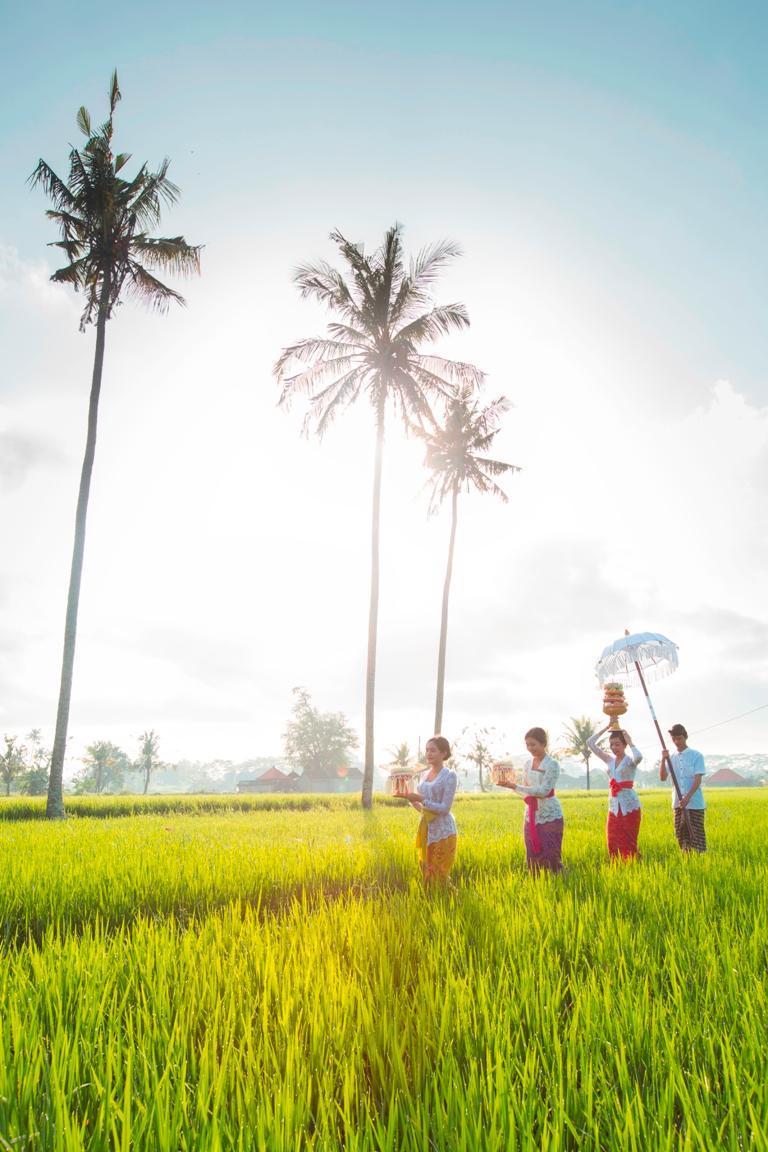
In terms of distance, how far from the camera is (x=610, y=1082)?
65.6 inches

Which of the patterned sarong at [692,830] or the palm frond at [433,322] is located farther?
the palm frond at [433,322]

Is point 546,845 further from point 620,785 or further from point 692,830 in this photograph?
Answer: point 692,830

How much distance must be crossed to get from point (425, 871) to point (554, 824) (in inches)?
50.4

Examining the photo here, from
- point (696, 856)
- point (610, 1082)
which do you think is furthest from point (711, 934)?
point (696, 856)

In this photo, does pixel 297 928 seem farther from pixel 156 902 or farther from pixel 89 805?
pixel 89 805

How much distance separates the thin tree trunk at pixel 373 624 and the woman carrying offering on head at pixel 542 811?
35.3ft

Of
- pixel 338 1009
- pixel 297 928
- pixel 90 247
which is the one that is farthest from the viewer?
pixel 90 247

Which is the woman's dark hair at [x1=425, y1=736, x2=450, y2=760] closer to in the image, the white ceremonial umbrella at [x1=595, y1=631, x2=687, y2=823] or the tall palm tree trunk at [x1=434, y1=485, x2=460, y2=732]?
the white ceremonial umbrella at [x1=595, y1=631, x2=687, y2=823]

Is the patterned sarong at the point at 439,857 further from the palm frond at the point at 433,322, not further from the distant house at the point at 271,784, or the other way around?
the distant house at the point at 271,784

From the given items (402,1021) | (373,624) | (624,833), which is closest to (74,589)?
(373,624)

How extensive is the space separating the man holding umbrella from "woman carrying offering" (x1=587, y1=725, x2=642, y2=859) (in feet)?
2.01

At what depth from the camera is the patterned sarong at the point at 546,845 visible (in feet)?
17.7

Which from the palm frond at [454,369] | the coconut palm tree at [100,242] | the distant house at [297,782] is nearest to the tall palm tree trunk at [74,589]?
the coconut palm tree at [100,242]

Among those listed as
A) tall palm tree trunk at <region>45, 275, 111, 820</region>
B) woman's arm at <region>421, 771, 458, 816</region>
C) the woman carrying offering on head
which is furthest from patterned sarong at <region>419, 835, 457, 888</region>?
tall palm tree trunk at <region>45, 275, 111, 820</region>
